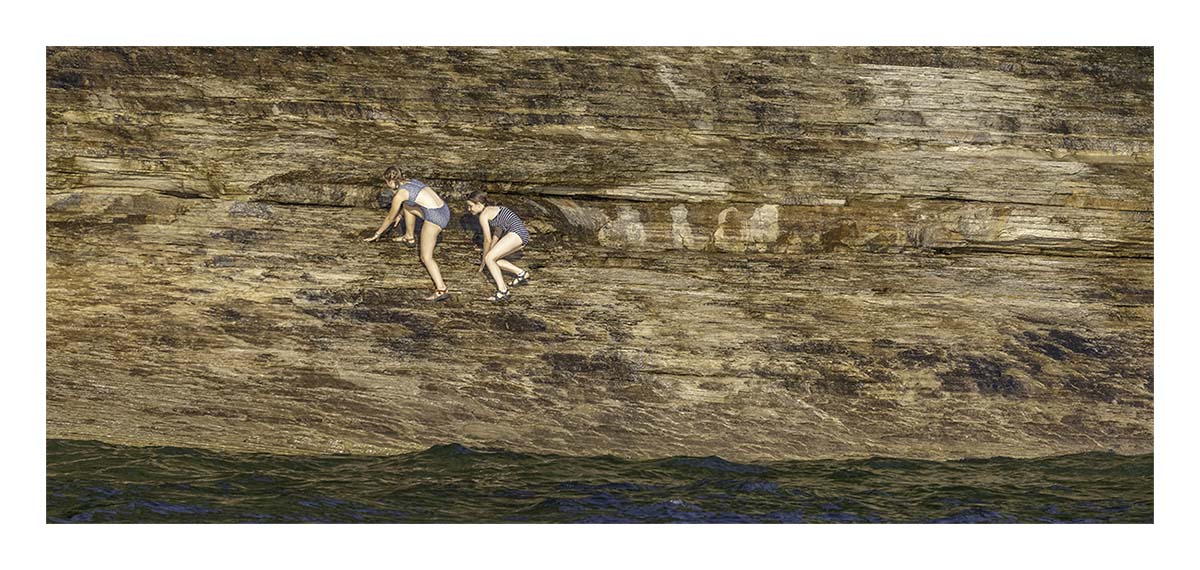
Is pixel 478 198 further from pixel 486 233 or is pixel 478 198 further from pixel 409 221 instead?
pixel 409 221

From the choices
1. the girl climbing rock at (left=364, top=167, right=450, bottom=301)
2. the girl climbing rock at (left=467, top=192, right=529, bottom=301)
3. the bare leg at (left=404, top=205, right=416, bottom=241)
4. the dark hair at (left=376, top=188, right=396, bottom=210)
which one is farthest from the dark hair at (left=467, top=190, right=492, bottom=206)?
the dark hair at (left=376, top=188, right=396, bottom=210)

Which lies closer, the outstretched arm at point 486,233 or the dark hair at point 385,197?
the outstretched arm at point 486,233

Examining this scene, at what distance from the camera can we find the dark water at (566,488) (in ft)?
46.7

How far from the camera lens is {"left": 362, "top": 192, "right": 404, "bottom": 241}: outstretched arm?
14602mm

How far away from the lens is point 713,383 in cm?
1470

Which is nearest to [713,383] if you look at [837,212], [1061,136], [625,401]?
[625,401]

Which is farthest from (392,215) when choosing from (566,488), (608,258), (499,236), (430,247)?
(566,488)

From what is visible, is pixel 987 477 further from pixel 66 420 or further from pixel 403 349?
pixel 66 420

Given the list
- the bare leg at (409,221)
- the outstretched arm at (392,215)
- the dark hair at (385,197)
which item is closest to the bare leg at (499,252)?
the bare leg at (409,221)

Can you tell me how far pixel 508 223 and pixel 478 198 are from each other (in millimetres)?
334

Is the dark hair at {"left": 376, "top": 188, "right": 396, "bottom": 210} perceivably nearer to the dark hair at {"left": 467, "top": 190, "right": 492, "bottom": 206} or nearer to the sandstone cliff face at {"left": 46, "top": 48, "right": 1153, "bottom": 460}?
the sandstone cliff face at {"left": 46, "top": 48, "right": 1153, "bottom": 460}

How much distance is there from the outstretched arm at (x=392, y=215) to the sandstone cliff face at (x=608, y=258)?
197 mm

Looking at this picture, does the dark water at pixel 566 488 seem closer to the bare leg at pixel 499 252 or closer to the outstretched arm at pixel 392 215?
the bare leg at pixel 499 252

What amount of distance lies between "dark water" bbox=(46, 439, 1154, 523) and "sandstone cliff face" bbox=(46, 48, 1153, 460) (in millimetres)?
184
